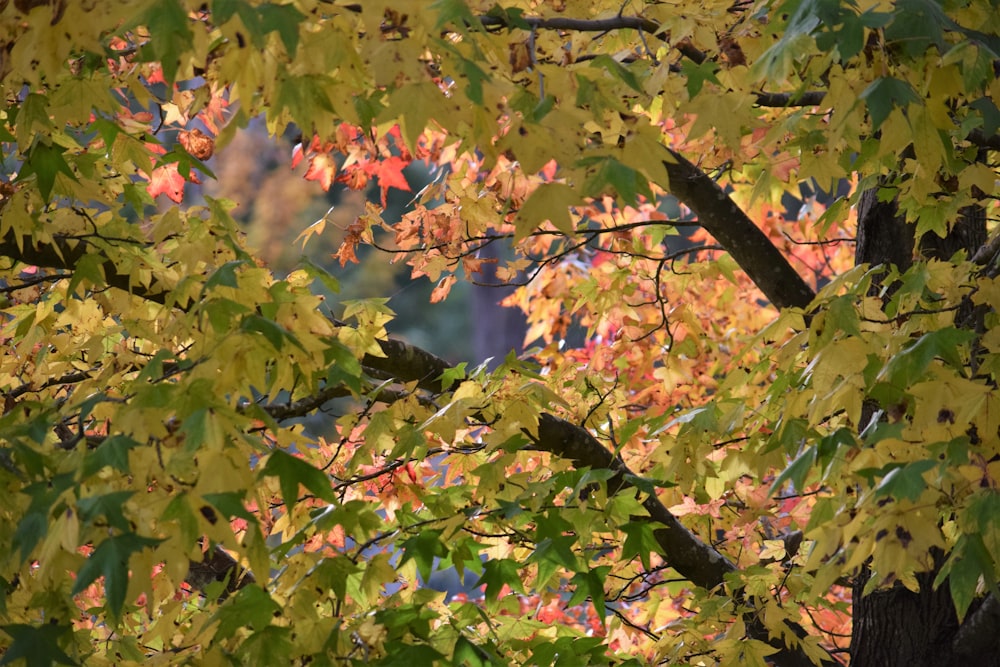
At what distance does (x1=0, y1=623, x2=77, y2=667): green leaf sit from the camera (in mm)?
1944

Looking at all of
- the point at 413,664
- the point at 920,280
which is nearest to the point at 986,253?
the point at 920,280

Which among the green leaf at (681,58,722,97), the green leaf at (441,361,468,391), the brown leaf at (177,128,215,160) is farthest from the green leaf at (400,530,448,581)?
the brown leaf at (177,128,215,160)

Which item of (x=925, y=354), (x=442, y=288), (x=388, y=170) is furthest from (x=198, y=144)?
(x=925, y=354)

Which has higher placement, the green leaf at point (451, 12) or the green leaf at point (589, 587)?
the green leaf at point (451, 12)

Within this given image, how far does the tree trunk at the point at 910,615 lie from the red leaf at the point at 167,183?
7.68ft

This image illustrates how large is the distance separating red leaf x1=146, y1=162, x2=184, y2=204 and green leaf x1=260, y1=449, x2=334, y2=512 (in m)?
1.71

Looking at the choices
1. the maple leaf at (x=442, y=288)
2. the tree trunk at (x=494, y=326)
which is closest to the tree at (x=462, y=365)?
the maple leaf at (x=442, y=288)

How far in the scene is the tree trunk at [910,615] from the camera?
124 inches

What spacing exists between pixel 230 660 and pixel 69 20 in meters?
1.36

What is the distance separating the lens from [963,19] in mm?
2547

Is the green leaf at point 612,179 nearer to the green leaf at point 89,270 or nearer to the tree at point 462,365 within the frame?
the tree at point 462,365

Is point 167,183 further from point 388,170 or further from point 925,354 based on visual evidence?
point 925,354

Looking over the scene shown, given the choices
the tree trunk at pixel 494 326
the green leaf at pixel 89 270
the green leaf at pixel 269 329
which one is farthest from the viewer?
the tree trunk at pixel 494 326

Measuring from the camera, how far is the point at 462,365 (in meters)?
3.06
